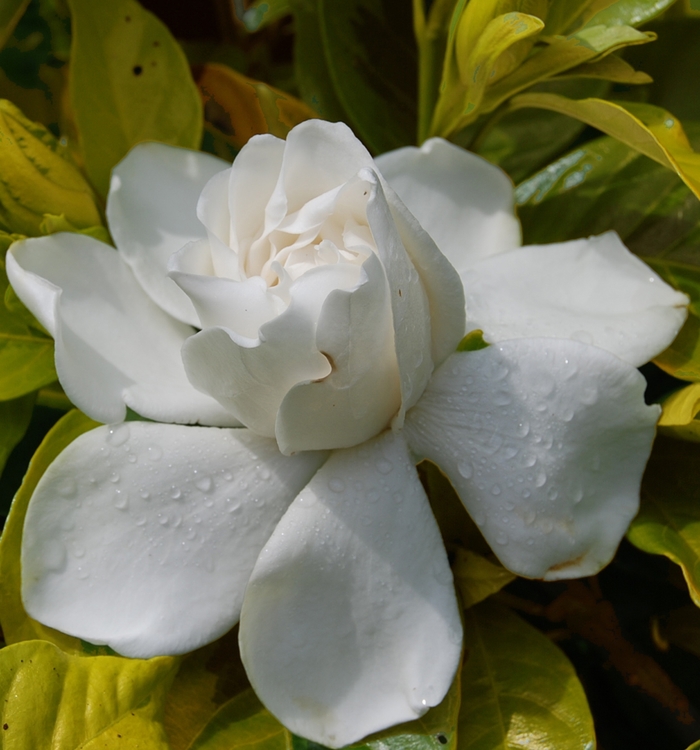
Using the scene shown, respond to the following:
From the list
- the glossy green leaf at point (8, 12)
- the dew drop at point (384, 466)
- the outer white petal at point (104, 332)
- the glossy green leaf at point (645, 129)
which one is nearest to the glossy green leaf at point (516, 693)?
the dew drop at point (384, 466)

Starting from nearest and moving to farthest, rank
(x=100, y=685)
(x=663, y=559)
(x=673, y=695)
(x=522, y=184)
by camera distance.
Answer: (x=100, y=685)
(x=673, y=695)
(x=663, y=559)
(x=522, y=184)

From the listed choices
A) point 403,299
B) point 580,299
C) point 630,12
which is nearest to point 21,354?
point 403,299

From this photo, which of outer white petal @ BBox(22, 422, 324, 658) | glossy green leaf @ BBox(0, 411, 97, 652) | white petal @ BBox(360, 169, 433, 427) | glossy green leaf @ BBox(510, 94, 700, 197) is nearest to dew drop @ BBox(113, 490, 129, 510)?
outer white petal @ BBox(22, 422, 324, 658)

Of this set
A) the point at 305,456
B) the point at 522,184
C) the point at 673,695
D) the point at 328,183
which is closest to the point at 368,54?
the point at 522,184

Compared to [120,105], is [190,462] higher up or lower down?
lower down

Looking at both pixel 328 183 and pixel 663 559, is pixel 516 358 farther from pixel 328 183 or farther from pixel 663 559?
pixel 663 559

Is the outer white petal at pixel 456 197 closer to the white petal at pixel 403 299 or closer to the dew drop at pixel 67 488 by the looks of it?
the white petal at pixel 403 299

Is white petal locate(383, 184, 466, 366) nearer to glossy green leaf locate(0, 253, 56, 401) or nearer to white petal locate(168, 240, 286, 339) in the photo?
white petal locate(168, 240, 286, 339)

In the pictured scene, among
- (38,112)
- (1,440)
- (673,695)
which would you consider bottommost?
(673,695)

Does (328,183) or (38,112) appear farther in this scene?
(38,112)
